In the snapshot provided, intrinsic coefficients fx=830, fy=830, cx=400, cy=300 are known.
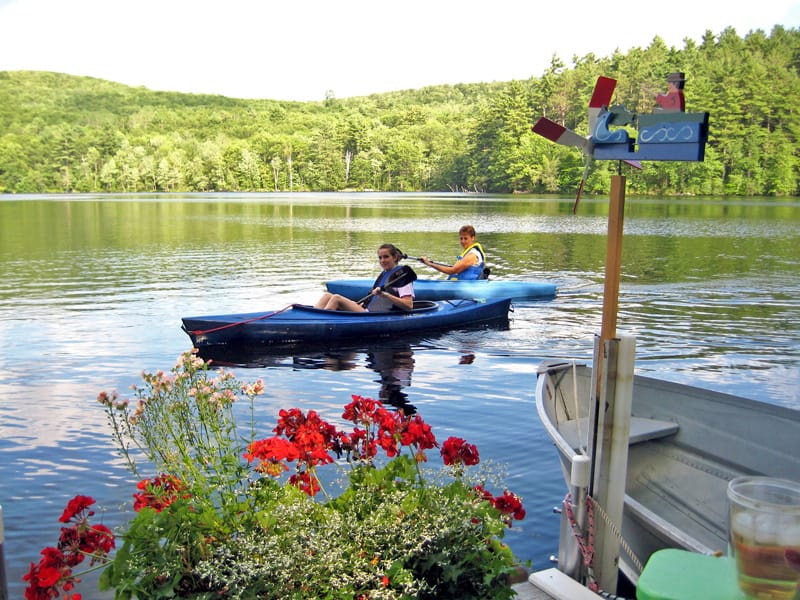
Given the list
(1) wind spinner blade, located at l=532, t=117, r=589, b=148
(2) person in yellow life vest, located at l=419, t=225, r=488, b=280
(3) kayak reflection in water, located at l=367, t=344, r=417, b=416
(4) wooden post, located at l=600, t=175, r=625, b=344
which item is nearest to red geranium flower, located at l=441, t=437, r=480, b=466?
(4) wooden post, located at l=600, t=175, r=625, b=344

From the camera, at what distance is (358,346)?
36.9ft

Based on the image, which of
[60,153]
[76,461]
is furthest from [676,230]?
[60,153]

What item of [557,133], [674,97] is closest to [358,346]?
[557,133]

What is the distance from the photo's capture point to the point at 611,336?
3.58 meters

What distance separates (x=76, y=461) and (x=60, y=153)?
4560 inches

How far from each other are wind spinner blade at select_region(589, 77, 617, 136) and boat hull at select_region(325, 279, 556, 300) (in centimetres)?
1020

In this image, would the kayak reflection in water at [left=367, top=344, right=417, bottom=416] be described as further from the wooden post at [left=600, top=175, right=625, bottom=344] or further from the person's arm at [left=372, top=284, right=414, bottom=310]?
the wooden post at [left=600, top=175, right=625, bottom=344]

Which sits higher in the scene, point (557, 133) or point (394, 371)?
point (557, 133)

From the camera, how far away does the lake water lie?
659 cm

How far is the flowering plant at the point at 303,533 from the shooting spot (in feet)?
9.59

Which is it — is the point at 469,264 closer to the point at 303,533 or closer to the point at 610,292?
the point at 610,292

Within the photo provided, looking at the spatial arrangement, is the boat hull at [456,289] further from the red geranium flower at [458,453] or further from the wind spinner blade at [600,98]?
the red geranium flower at [458,453]

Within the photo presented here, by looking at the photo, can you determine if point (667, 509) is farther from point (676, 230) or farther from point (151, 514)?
point (676, 230)

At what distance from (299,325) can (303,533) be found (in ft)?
25.9
